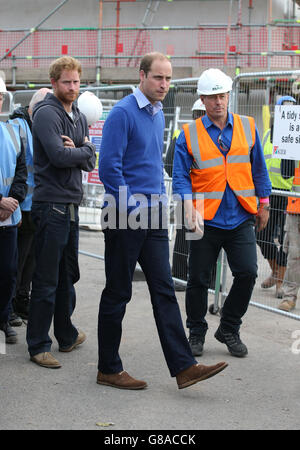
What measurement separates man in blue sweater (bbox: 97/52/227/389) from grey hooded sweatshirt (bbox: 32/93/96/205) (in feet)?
1.62

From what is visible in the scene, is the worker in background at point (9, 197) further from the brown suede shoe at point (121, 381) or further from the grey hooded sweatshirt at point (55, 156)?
the brown suede shoe at point (121, 381)

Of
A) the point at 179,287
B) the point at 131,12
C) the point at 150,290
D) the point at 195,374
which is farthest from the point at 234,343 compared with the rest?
the point at 131,12

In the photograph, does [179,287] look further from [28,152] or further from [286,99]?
[28,152]

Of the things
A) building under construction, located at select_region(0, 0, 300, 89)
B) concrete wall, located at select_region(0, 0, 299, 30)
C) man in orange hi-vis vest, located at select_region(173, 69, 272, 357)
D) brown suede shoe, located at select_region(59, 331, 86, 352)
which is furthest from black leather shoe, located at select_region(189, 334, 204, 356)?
concrete wall, located at select_region(0, 0, 299, 30)

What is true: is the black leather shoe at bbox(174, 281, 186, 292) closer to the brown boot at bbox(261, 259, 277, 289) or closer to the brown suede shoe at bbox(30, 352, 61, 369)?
the brown boot at bbox(261, 259, 277, 289)

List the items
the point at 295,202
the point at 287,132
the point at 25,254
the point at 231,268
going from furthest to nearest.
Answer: the point at 295,202, the point at 25,254, the point at 287,132, the point at 231,268

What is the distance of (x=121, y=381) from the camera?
5.07 metres

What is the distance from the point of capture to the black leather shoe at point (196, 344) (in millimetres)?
5902

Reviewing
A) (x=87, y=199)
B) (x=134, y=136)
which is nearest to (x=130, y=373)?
(x=134, y=136)

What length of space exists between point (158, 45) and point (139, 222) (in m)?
14.7

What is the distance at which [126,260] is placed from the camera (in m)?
5.00

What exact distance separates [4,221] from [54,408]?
5.46 feet

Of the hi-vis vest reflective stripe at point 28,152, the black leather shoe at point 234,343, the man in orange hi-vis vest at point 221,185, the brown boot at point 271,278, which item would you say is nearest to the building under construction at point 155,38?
the brown boot at point 271,278

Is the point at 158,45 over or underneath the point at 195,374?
over
